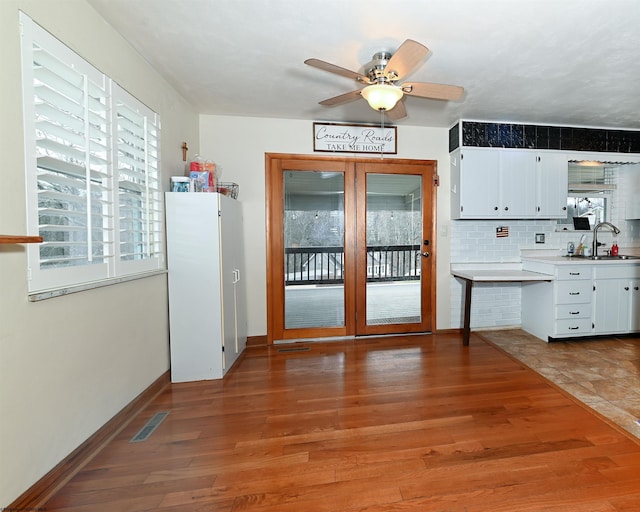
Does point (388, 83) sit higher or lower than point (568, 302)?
higher

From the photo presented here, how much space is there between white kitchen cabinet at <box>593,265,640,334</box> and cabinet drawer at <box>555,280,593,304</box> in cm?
11

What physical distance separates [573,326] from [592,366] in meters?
0.72

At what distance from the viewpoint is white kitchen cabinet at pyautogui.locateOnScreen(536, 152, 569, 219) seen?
11.1 feet

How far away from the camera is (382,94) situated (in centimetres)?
189

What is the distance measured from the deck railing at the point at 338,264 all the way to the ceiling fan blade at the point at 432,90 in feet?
5.73

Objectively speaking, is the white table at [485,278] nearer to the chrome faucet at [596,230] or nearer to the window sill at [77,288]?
the chrome faucet at [596,230]

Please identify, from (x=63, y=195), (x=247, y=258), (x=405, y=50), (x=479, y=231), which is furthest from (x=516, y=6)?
(x=247, y=258)

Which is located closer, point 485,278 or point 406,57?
point 406,57

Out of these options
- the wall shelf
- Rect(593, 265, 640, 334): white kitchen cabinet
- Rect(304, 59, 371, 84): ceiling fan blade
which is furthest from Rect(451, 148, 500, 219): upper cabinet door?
the wall shelf

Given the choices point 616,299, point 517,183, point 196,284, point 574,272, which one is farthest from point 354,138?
point 616,299

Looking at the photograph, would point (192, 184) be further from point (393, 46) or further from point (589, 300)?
point (589, 300)

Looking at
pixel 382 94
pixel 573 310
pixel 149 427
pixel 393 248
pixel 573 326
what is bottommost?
pixel 149 427

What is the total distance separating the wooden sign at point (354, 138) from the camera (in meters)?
3.24

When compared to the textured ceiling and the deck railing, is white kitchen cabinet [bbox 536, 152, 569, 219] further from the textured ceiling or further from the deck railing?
the deck railing
